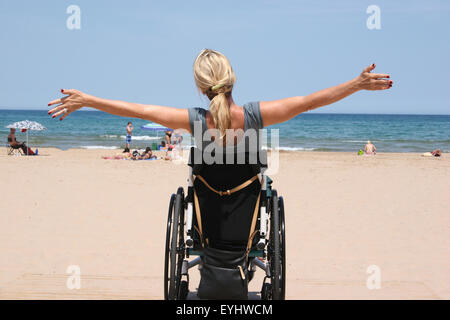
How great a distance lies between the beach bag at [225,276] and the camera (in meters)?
3.05

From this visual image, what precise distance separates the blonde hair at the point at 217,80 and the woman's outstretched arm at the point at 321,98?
0.20m

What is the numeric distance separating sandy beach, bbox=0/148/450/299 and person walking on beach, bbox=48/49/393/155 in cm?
169

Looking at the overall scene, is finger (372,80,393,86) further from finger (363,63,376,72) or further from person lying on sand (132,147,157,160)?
person lying on sand (132,147,157,160)

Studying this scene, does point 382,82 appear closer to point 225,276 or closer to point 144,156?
point 225,276

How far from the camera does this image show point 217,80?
114 inches

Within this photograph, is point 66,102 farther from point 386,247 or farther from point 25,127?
point 25,127

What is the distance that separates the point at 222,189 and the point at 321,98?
751 millimetres

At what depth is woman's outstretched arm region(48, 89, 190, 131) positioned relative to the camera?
2707mm

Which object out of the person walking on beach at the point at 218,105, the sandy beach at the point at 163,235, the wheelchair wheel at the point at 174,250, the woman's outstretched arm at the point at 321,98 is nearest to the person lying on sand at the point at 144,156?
the sandy beach at the point at 163,235

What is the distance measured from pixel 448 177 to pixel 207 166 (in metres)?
10.8

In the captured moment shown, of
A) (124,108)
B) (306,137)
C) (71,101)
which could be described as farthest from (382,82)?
(306,137)

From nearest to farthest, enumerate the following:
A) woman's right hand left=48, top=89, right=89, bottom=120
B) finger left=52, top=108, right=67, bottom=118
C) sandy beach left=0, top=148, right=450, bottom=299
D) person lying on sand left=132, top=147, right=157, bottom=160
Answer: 1. finger left=52, top=108, right=67, bottom=118
2. woman's right hand left=48, top=89, right=89, bottom=120
3. sandy beach left=0, top=148, right=450, bottom=299
4. person lying on sand left=132, top=147, right=157, bottom=160

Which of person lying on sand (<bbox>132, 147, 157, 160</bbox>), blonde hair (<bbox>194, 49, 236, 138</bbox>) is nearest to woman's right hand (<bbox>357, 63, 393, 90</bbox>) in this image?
blonde hair (<bbox>194, 49, 236, 138</bbox>)

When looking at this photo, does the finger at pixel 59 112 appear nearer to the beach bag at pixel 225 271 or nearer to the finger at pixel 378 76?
the beach bag at pixel 225 271
